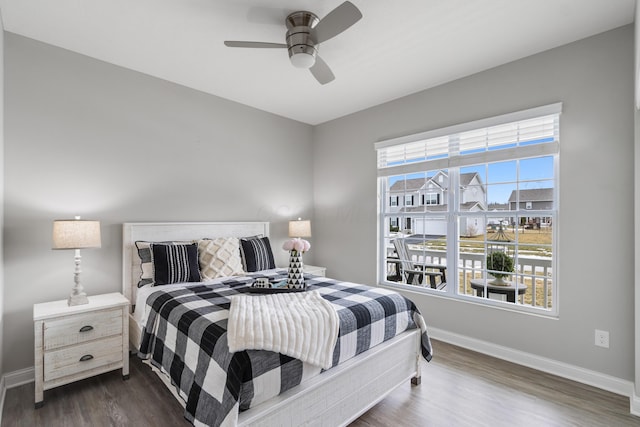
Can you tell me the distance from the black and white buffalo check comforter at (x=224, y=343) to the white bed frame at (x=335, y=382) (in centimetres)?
5

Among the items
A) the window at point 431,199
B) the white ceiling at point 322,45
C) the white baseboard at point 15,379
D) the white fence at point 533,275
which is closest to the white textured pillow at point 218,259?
the white baseboard at point 15,379

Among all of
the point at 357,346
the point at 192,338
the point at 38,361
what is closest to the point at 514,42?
the point at 357,346

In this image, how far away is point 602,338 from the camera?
2.45m

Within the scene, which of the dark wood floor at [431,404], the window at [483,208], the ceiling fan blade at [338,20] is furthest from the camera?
the window at [483,208]

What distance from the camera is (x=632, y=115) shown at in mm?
2326

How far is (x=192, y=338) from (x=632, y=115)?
3.39 meters

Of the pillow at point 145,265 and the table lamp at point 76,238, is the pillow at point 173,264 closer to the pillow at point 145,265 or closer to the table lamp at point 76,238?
the pillow at point 145,265

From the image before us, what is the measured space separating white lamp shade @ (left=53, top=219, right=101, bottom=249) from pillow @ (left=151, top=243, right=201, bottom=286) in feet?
1.54

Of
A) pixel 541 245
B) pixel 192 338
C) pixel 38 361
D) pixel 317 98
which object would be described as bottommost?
pixel 38 361

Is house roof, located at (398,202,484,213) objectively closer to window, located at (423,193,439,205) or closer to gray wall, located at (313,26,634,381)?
window, located at (423,193,439,205)

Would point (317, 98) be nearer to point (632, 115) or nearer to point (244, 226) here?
point (244, 226)

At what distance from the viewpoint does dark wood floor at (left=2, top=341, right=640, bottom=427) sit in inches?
79.9

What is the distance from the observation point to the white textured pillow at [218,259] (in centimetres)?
303

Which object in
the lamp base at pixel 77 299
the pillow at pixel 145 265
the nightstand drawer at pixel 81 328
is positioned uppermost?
the pillow at pixel 145 265
